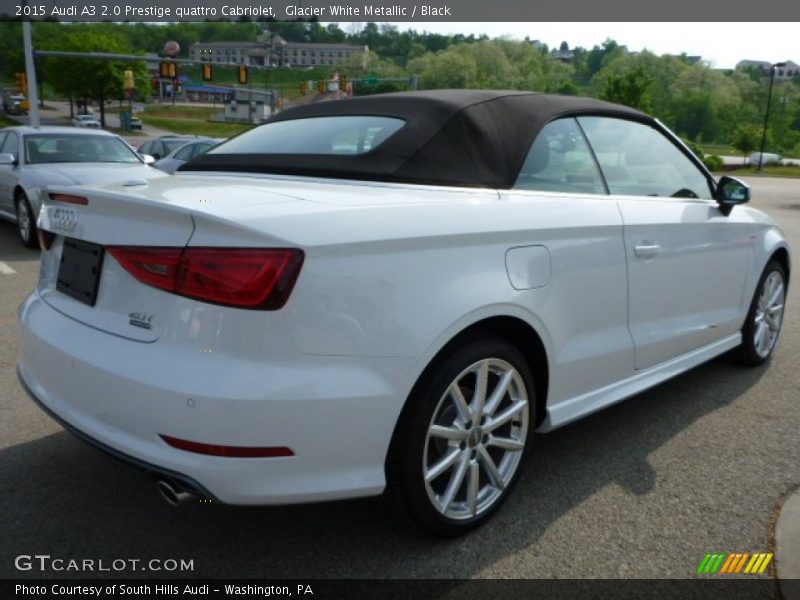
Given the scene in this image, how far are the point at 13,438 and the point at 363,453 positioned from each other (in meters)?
2.06

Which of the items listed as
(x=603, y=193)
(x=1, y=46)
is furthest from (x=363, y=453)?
(x=1, y=46)

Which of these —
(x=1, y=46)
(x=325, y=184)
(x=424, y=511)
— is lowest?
(x=424, y=511)

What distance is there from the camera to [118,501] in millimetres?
2908

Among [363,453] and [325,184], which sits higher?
[325,184]

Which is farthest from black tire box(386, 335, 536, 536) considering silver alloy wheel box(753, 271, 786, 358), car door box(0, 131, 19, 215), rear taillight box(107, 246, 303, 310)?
car door box(0, 131, 19, 215)

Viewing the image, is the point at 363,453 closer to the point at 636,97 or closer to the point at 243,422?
the point at 243,422

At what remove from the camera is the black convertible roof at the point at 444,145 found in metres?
2.90

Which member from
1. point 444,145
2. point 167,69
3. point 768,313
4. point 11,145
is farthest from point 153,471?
point 167,69

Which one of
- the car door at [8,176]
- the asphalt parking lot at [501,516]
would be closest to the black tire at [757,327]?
the asphalt parking lot at [501,516]

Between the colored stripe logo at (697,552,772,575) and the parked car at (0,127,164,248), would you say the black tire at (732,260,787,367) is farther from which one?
the parked car at (0,127,164,248)

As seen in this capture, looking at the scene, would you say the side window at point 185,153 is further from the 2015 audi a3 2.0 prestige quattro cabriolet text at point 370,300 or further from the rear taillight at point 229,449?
the rear taillight at point 229,449

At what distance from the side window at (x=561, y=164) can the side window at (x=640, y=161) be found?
0.09 metres

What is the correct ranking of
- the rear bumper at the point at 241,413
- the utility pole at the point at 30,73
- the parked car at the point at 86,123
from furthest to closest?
the parked car at the point at 86,123
the utility pole at the point at 30,73
the rear bumper at the point at 241,413

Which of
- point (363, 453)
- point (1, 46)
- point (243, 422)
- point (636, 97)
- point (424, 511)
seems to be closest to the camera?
point (243, 422)
